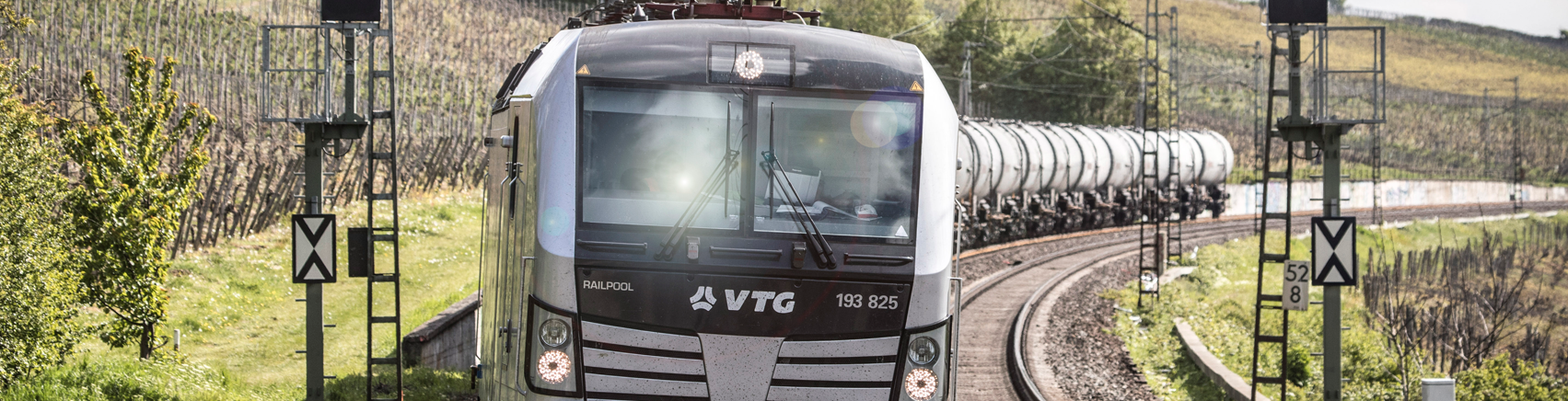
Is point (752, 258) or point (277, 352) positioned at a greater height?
point (752, 258)

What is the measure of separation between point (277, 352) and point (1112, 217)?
27.3 m

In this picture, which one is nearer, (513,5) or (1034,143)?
(1034,143)

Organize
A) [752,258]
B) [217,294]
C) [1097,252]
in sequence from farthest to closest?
[1097,252] < [217,294] < [752,258]

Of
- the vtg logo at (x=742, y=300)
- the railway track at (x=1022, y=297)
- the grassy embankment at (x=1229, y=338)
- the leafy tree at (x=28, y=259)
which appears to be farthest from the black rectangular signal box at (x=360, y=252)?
the grassy embankment at (x=1229, y=338)

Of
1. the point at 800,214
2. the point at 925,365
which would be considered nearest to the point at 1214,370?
the point at 925,365

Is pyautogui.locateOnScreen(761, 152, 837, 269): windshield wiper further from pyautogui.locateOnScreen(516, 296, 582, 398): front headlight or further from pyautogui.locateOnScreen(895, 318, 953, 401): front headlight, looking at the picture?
pyautogui.locateOnScreen(516, 296, 582, 398): front headlight

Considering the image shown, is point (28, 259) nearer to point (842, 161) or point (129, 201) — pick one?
point (129, 201)

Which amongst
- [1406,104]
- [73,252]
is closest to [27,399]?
[73,252]

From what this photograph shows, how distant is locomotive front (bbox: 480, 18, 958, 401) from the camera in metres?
6.29

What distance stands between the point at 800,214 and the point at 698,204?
556 mm

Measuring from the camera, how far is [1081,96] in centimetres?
6506

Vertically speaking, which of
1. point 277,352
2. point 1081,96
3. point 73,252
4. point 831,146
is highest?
point 1081,96

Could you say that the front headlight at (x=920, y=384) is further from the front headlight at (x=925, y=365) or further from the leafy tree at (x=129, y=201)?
the leafy tree at (x=129, y=201)

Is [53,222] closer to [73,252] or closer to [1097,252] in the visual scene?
[73,252]
